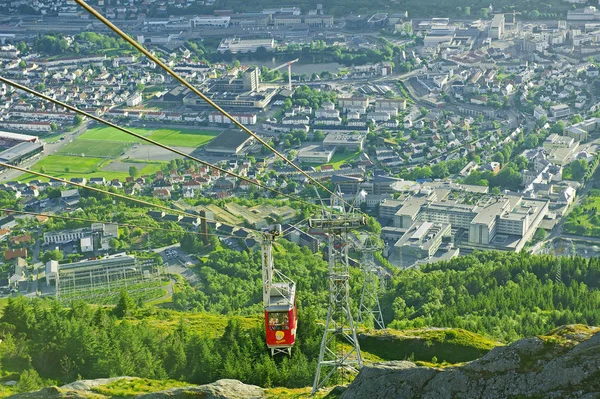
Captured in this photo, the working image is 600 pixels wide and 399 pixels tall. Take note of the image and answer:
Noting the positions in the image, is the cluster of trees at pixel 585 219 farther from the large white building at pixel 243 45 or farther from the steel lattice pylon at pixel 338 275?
the large white building at pixel 243 45

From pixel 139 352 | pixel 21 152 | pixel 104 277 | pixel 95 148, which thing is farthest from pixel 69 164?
pixel 139 352

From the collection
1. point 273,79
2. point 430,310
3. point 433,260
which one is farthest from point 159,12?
point 430,310

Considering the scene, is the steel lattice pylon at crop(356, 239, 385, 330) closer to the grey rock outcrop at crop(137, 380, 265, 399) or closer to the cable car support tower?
the cable car support tower

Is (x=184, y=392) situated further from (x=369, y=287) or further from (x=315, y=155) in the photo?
(x=315, y=155)

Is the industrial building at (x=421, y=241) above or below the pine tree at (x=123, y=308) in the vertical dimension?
below

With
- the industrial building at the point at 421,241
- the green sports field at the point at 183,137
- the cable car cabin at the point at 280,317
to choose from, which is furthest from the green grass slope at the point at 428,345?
→ the green sports field at the point at 183,137

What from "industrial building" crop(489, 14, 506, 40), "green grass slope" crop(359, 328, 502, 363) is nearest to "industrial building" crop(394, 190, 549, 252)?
"green grass slope" crop(359, 328, 502, 363)
